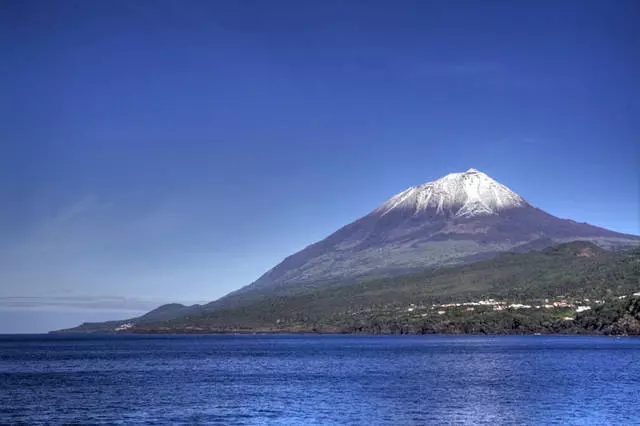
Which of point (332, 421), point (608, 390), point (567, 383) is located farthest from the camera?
point (567, 383)

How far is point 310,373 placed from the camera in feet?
404

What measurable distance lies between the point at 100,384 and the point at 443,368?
55.5m

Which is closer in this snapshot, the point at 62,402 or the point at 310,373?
the point at 62,402

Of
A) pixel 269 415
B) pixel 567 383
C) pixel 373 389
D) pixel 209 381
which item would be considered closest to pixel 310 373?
pixel 209 381

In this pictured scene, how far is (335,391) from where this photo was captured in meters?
93.8

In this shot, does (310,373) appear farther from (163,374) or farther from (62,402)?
(62,402)

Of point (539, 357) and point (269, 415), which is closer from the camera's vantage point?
point (269, 415)

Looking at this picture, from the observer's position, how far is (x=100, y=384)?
106812 millimetres

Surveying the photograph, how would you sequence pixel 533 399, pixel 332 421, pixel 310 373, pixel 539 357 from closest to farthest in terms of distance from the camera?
pixel 332 421 → pixel 533 399 → pixel 310 373 → pixel 539 357

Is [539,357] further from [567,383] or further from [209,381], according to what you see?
[209,381]

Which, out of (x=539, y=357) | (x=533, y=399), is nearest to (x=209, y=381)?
(x=533, y=399)

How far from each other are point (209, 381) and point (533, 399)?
4633cm

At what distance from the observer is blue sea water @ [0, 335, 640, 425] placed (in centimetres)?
7169

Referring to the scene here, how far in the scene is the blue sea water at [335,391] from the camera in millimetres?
71688
